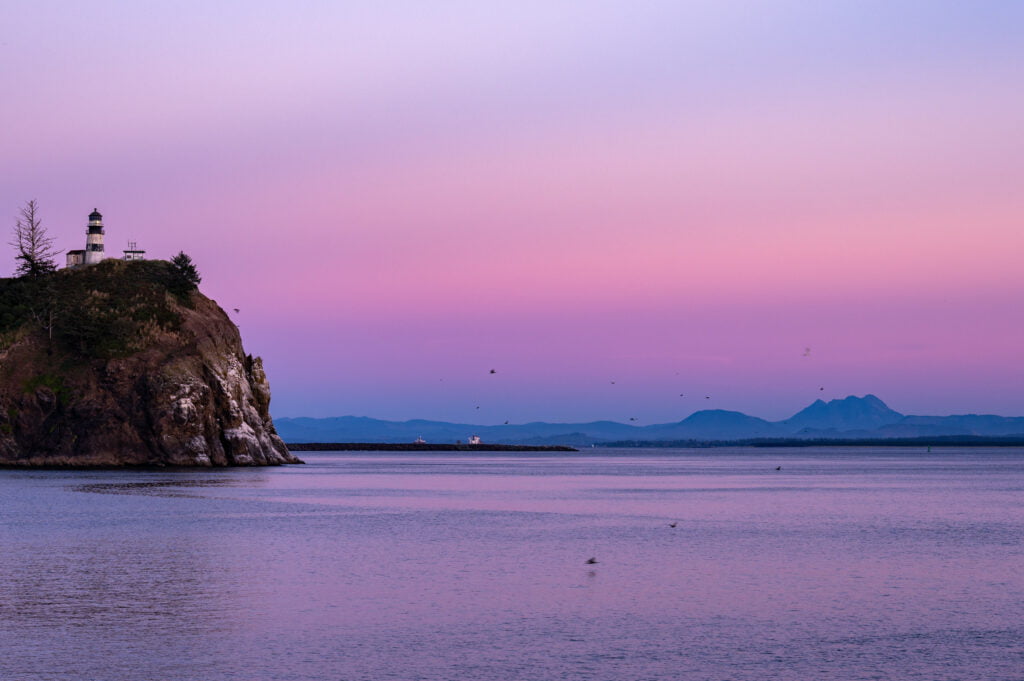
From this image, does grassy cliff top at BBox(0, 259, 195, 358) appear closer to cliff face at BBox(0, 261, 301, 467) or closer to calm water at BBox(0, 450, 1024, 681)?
cliff face at BBox(0, 261, 301, 467)

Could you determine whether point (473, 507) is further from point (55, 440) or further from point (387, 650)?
point (55, 440)

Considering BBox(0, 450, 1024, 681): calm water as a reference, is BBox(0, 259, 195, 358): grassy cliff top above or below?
A: above

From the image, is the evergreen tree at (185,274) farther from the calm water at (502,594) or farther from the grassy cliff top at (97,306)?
the calm water at (502,594)

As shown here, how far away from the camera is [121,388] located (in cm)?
14638

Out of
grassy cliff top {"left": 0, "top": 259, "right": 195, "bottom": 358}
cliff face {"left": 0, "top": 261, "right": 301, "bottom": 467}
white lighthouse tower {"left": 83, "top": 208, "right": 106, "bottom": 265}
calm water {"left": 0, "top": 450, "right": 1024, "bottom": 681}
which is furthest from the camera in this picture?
white lighthouse tower {"left": 83, "top": 208, "right": 106, "bottom": 265}

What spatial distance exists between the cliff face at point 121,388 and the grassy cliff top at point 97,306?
211 millimetres

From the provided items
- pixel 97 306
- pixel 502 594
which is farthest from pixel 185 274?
pixel 502 594

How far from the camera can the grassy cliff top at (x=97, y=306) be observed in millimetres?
151625

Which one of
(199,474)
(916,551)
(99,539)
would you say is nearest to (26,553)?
(99,539)

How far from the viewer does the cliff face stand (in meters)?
146

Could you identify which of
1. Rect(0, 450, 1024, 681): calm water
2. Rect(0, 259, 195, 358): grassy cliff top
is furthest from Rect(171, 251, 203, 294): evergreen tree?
Rect(0, 450, 1024, 681): calm water

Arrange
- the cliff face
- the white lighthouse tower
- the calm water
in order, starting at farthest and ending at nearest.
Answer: the white lighthouse tower
the cliff face
the calm water

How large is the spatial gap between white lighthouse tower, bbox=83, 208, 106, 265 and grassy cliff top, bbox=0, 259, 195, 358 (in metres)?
6.00

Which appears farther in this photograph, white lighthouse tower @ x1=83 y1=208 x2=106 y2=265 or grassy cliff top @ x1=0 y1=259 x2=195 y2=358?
white lighthouse tower @ x1=83 y1=208 x2=106 y2=265
